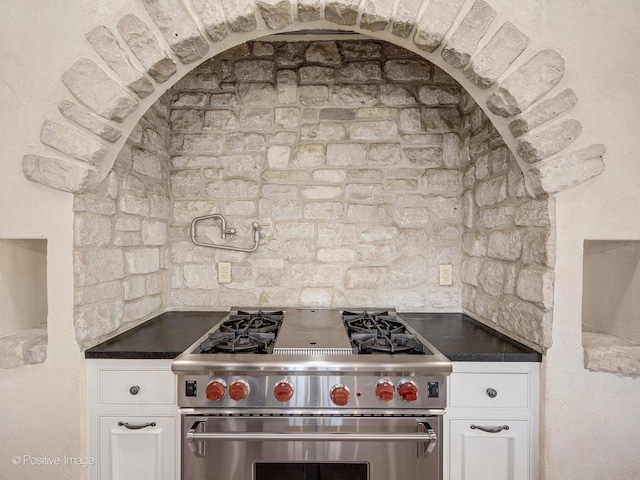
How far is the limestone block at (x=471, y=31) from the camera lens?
130 centimetres

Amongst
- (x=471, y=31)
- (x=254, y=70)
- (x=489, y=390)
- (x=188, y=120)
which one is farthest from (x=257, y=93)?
(x=489, y=390)

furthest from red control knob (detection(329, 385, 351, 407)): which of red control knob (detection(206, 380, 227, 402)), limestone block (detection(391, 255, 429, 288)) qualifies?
limestone block (detection(391, 255, 429, 288))

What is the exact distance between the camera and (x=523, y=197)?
5.00 feet

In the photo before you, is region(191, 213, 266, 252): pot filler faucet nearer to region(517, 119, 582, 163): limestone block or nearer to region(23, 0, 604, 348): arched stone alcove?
region(23, 0, 604, 348): arched stone alcove

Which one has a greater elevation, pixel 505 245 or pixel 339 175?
pixel 339 175

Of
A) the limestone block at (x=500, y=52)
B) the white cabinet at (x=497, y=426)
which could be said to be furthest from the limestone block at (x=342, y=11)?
the white cabinet at (x=497, y=426)

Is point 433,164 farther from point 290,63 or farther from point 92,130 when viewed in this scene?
point 92,130

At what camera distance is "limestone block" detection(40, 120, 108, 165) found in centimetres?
134

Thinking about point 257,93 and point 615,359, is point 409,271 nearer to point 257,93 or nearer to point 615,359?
point 615,359

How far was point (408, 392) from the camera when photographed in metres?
1.26

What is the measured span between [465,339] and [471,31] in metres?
1.35

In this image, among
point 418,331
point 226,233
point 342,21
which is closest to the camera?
point 342,21

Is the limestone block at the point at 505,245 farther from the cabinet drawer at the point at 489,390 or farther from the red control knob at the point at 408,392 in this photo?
the red control knob at the point at 408,392

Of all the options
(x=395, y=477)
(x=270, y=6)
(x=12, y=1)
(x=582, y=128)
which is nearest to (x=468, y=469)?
(x=395, y=477)
